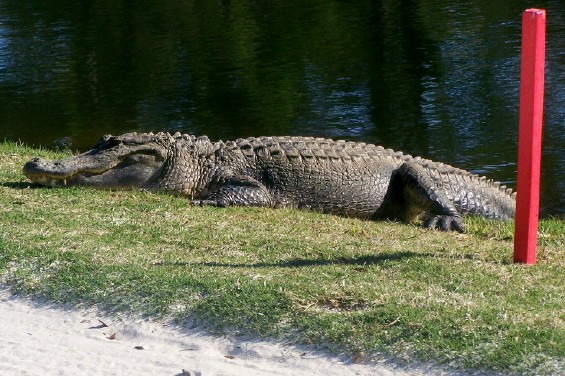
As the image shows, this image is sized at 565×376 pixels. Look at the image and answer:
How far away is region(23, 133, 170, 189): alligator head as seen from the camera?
27.9ft

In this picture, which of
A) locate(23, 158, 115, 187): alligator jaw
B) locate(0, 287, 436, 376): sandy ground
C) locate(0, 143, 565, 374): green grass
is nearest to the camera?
locate(0, 287, 436, 376): sandy ground

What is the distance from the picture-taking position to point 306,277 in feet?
18.9

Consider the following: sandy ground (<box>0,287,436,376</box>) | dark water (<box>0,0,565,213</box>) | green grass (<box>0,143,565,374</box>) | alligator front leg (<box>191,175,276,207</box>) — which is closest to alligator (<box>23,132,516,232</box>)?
alligator front leg (<box>191,175,276,207</box>)

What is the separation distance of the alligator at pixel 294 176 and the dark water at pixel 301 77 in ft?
5.62

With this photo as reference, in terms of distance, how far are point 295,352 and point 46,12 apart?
79.6 feet

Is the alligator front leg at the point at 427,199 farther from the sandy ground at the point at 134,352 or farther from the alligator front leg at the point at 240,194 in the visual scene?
the sandy ground at the point at 134,352

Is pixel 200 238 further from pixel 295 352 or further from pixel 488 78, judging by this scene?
pixel 488 78

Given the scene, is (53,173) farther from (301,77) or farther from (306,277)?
(301,77)

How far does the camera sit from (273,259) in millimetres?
6344

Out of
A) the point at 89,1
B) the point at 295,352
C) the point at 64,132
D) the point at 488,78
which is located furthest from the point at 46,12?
the point at 295,352

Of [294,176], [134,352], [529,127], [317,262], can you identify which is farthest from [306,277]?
[294,176]

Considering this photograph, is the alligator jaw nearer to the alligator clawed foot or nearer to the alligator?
the alligator

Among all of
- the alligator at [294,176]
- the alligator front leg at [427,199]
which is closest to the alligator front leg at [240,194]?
the alligator at [294,176]

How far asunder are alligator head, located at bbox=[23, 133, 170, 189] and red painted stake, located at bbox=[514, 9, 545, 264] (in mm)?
3976
